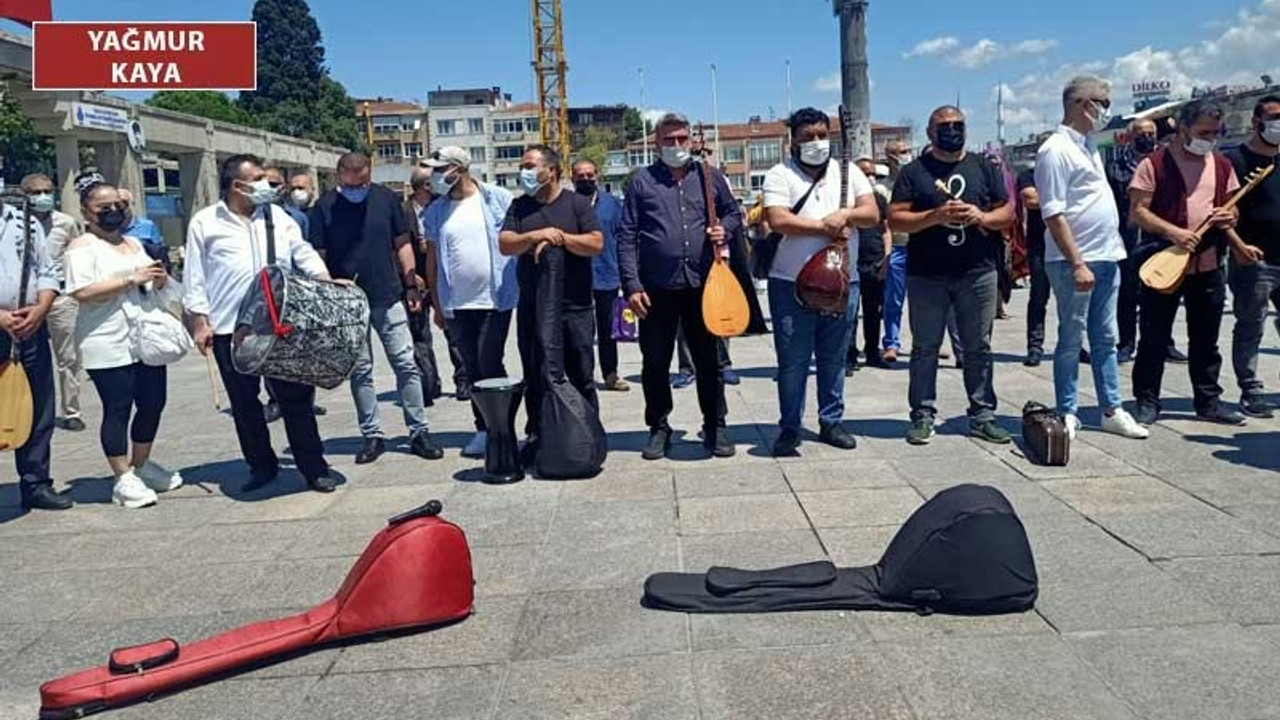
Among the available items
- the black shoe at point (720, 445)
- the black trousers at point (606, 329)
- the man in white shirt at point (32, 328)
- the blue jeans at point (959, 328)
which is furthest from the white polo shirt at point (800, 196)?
the man in white shirt at point (32, 328)

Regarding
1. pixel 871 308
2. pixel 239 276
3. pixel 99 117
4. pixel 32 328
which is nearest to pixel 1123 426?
pixel 871 308

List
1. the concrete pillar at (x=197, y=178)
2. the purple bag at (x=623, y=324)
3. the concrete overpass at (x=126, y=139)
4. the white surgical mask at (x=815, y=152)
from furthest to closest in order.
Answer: the concrete pillar at (x=197, y=178)
the concrete overpass at (x=126, y=139)
the purple bag at (x=623, y=324)
the white surgical mask at (x=815, y=152)

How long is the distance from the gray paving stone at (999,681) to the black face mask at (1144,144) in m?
6.57

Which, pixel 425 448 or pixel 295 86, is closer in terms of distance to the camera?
pixel 425 448

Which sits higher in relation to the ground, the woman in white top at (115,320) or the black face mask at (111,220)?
the black face mask at (111,220)

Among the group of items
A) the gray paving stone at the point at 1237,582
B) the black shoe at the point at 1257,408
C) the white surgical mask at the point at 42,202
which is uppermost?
the white surgical mask at the point at 42,202

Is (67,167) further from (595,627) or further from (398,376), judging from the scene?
(595,627)

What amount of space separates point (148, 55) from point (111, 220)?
8051mm

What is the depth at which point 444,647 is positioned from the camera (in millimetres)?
3695

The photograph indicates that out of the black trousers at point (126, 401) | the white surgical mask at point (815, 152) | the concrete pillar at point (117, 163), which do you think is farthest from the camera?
the concrete pillar at point (117, 163)

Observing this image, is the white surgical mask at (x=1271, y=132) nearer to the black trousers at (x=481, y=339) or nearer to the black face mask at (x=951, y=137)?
the black face mask at (x=951, y=137)

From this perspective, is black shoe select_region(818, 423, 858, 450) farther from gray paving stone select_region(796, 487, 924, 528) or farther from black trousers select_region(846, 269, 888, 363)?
black trousers select_region(846, 269, 888, 363)

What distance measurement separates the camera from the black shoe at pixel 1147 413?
6.63 metres

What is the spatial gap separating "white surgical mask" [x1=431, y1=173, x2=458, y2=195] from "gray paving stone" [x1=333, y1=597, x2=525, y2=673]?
3213 mm
